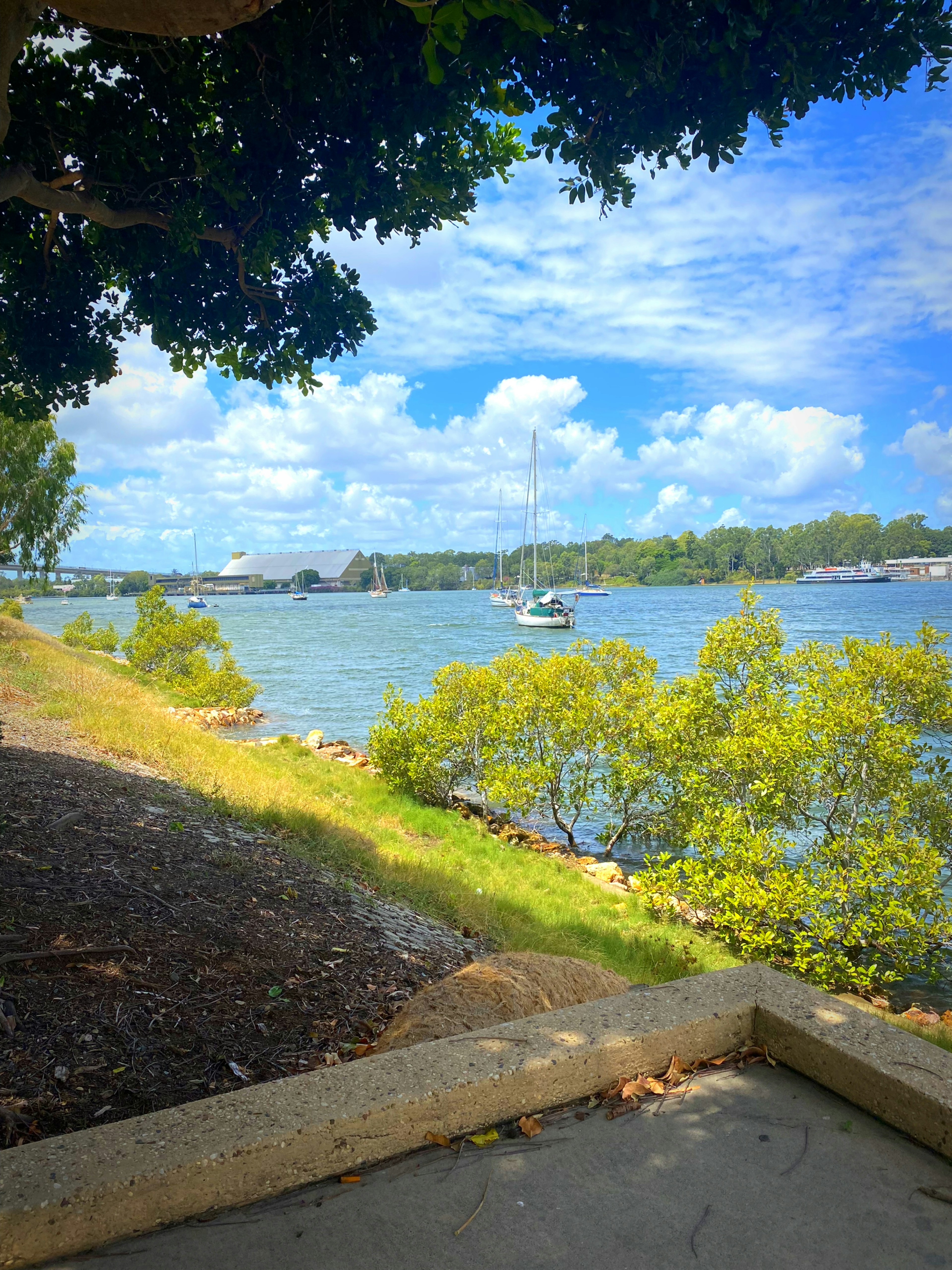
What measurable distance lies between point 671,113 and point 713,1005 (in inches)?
178

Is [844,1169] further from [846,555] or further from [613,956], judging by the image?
[846,555]

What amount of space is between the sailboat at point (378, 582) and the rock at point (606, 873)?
128836 millimetres

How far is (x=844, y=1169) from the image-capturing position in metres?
2.42

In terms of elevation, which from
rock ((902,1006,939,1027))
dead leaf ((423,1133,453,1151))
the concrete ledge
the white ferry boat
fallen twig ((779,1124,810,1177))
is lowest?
rock ((902,1006,939,1027))

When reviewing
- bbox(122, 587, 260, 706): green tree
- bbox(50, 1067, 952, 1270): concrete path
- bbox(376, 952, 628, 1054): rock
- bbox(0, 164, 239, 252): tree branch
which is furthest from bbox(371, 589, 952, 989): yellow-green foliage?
bbox(122, 587, 260, 706): green tree

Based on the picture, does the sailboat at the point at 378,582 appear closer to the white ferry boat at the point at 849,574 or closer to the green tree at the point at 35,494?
the white ferry boat at the point at 849,574

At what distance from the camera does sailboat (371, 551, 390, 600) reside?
14250 centimetres

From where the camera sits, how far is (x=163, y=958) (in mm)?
4473

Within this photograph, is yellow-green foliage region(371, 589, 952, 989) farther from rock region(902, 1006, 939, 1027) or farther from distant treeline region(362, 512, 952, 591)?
distant treeline region(362, 512, 952, 591)

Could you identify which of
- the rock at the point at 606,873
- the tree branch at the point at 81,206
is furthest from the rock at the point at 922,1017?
the tree branch at the point at 81,206

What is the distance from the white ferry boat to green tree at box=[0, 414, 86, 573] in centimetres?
9884

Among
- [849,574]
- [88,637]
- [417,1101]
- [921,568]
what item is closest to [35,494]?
[88,637]

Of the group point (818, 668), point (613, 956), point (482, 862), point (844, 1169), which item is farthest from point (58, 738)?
point (844, 1169)

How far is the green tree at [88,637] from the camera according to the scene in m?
38.2
